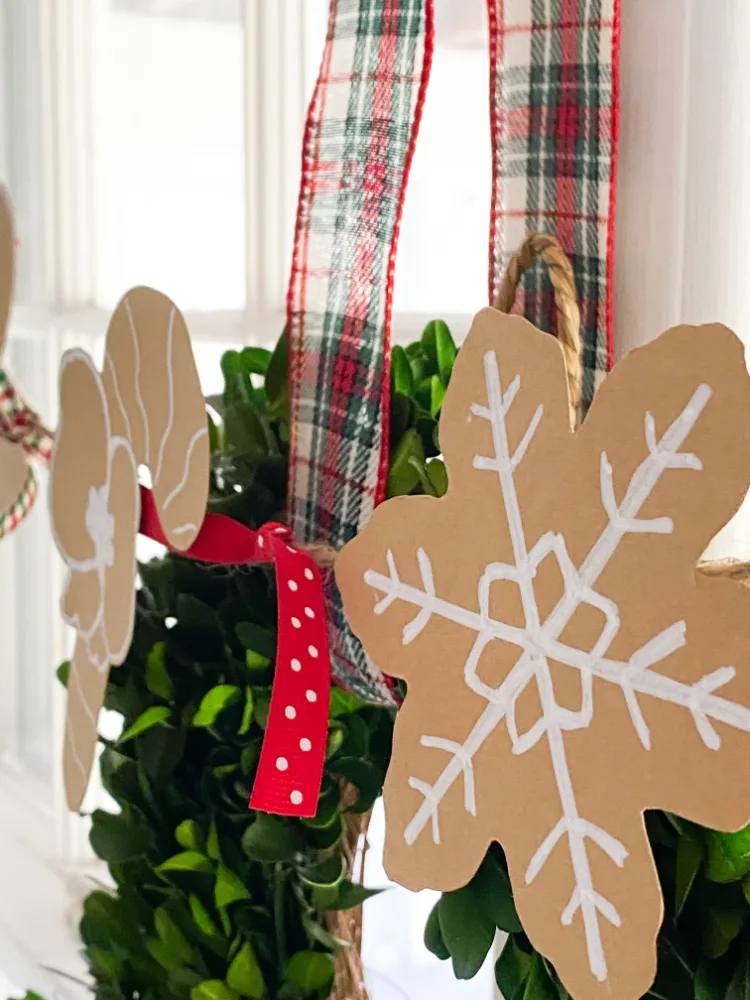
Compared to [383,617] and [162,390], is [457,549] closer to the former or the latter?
[383,617]

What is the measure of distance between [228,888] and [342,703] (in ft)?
0.38

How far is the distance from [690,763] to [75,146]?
90 cm

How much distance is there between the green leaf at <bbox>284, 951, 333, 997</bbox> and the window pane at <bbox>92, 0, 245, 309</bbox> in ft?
1.67

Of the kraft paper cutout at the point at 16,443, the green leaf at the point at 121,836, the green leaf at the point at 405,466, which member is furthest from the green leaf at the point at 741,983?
the kraft paper cutout at the point at 16,443

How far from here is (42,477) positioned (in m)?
1.09

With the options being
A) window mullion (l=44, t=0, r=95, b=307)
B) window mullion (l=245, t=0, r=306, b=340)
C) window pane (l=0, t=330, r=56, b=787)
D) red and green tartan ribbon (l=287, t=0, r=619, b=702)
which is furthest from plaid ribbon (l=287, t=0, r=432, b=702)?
window pane (l=0, t=330, r=56, b=787)

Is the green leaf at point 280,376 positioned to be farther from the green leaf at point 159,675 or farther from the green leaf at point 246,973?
the green leaf at point 246,973

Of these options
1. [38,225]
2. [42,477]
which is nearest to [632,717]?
[42,477]

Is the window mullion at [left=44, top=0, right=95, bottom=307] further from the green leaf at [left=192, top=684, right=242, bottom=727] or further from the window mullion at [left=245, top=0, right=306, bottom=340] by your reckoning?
the green leaf at [left=192, top=684, right=242, bottom=727]

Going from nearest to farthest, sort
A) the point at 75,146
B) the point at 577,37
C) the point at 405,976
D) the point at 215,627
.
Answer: the point at 577,37
the point at 215,627
the point at 405,976
the point at 75,146

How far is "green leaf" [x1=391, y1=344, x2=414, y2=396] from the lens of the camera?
1.66ft

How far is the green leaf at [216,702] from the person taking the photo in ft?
1.73

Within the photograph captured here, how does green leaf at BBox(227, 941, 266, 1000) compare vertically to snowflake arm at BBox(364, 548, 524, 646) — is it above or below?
below

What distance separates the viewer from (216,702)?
53 centimetres
